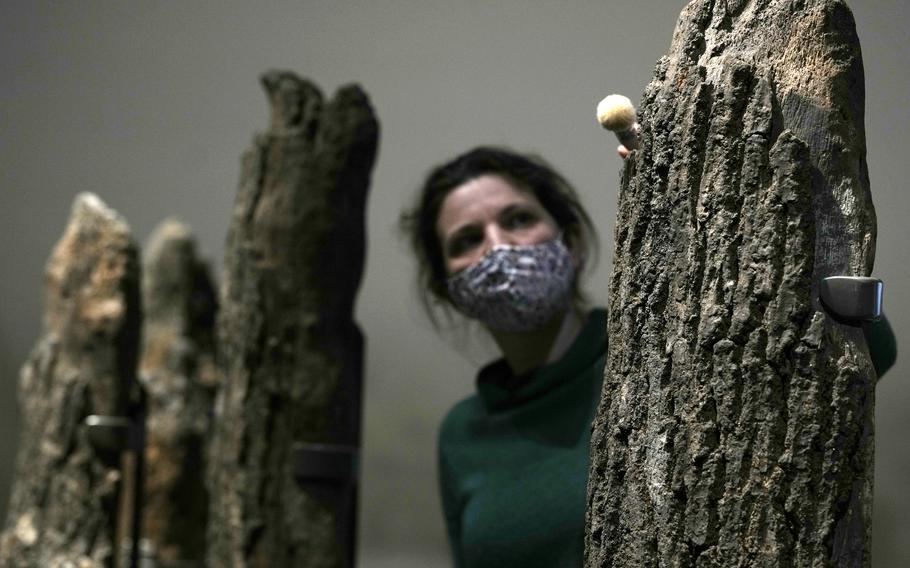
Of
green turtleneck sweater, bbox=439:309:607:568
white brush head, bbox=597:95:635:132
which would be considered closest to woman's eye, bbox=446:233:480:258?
green turtleneck sweater, bbox=439:309:607:568

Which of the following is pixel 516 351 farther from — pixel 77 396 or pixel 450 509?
pixel 77 396

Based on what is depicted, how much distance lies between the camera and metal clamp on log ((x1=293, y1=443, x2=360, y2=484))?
3.48m

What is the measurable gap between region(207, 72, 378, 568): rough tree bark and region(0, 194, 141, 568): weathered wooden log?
476 millimetres

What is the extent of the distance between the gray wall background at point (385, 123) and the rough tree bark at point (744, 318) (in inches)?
23.8

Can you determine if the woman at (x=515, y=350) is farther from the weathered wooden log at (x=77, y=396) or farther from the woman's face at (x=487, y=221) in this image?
the weathered wooden log at (x=77, y=396)

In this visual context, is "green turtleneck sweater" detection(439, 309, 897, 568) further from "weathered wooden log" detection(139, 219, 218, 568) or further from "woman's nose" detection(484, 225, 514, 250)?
"weathered wooden log" detection(139, 219, 218, 568)

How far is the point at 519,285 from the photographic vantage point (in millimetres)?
2498

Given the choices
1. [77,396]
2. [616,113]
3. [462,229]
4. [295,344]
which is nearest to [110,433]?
[77,396]

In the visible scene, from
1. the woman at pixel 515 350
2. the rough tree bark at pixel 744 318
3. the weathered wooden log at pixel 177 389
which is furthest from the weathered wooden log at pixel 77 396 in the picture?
the rough tree bark at pixel 744 318

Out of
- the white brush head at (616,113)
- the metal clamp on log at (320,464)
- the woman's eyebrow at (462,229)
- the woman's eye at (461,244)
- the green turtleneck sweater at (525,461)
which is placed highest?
the white brush head at (616,113)

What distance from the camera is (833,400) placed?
1597 mm

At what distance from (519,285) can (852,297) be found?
3.13ft

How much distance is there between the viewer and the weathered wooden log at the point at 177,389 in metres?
4.92

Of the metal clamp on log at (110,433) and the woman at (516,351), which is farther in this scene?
the metal clamp on log at (110,433)
